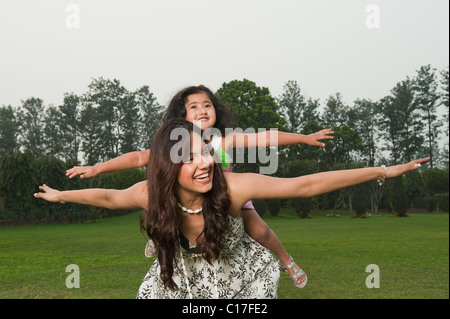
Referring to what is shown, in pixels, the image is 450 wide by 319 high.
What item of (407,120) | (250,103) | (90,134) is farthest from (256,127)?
(407,120)

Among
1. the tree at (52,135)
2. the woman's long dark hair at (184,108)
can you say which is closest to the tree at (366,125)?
the tree at (52,135)

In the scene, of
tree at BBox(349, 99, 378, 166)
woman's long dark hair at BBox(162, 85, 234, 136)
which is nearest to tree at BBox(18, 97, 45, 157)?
tree at BBox(349, 99, 378, 166)

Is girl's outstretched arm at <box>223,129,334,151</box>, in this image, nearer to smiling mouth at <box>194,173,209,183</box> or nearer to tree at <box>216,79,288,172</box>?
smiling mouth at <box>194,173,209,183</box>

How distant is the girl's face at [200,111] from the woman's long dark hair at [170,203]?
1160 millimetres

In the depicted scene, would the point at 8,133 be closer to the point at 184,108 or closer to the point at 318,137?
the point at 184,108

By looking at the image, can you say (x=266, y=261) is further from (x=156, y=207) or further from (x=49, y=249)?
(x=49, y=249)

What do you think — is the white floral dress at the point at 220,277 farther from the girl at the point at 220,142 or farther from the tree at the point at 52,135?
the tree at the point at 52,135

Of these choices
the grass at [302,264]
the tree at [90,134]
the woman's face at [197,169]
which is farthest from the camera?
the tree at [90,134]

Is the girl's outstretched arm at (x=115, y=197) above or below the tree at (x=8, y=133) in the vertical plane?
below

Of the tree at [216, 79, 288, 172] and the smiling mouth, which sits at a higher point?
the tree at [216, 79, 288, 172]

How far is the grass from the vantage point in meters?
8.84

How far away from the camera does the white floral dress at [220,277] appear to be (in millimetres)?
3721

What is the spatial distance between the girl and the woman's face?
0.62 metres

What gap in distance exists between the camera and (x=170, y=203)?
3.33m
